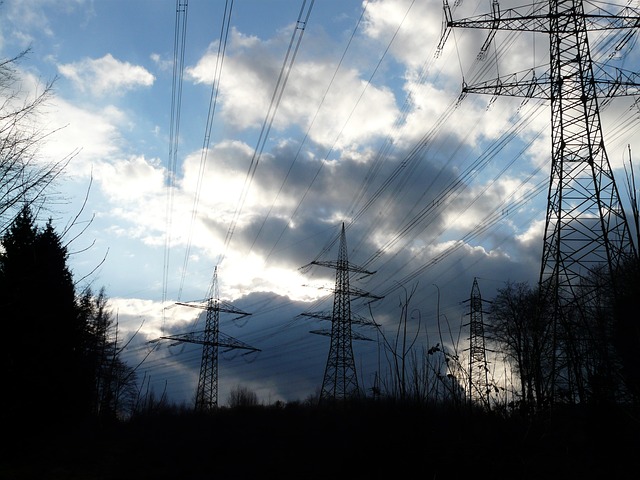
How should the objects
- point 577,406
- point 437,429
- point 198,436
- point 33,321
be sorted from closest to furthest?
point 577,406, point 437,429, point 198,436, point 33,321

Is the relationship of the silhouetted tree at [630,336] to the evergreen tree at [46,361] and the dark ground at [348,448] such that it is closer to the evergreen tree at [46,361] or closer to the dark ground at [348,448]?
the dark ground at [348,448]

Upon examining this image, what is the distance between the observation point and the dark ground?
407 centimetres

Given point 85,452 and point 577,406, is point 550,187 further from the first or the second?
point 85,452

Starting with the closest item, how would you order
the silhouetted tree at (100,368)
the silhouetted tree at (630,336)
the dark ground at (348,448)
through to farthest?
the silhouetted tree at (630,336)
the dark ground at (348,448)
the silhouetted tree at (100,368)

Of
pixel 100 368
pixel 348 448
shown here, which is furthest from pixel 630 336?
pixel 100 368

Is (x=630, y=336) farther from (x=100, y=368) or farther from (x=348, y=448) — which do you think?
(x=100, y=368)

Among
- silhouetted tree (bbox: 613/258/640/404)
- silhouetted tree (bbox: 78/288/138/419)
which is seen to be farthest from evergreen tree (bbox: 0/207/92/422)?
silhouetted tree (bbox: 613/258/640/404)

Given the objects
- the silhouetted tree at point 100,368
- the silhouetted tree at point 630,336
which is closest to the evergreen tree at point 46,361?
the silhouetted tree at point 100,368

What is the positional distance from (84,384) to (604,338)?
18.0m

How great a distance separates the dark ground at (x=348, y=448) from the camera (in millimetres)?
4066

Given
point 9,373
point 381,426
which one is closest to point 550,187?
point 381,426

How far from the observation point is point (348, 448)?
6.39 meters

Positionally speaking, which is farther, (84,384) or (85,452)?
(84,384)

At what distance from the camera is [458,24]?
46.4ft
